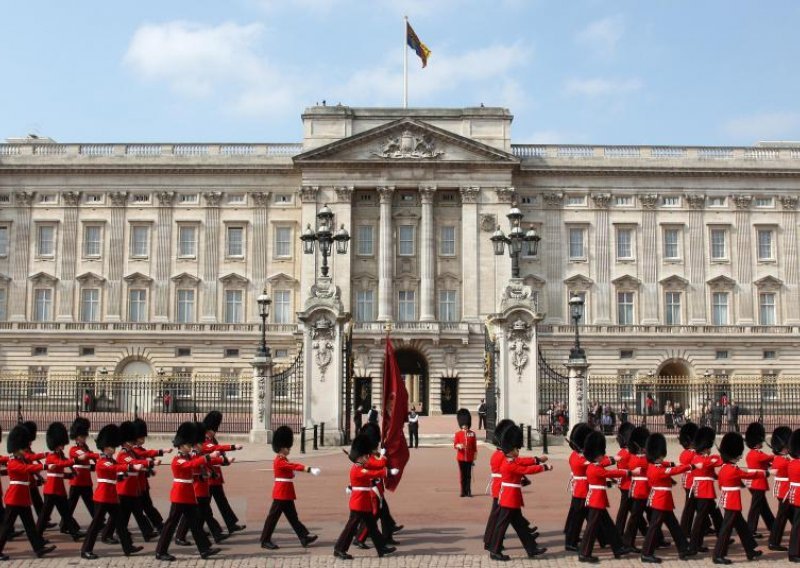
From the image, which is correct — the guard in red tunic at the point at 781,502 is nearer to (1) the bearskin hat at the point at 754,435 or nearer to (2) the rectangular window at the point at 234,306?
(1) the bearskin hat at the point at 754,435

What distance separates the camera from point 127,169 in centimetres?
5319

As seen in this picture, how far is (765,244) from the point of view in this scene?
53406 mm

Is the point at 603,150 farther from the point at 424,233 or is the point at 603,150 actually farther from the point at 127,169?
the point at 127,169

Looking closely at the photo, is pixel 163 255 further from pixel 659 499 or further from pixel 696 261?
pixel 659 499

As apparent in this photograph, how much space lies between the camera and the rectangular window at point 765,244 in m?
53.3

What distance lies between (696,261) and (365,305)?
19.7 m

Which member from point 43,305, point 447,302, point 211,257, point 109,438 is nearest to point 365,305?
point 447,302

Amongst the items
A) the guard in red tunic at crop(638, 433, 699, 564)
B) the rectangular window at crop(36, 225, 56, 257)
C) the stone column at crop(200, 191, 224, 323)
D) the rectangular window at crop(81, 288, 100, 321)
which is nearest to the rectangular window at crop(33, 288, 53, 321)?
the rectangular window at crop(81, 288, 100, 321)

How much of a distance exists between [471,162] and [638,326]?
13573 millimetres

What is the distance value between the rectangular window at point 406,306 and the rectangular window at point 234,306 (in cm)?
928

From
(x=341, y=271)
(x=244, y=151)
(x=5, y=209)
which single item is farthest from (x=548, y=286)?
(x=5, y=209)

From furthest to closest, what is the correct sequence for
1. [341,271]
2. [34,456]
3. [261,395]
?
[341,271] → [261,395] → [34,456]

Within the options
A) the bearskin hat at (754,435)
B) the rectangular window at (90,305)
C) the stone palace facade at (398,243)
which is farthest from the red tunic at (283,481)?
the rectangular window at (90,305)

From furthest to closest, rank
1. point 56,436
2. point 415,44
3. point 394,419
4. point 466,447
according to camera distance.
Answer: point 415,44
point 466,447
point 394,419
point 56,436
